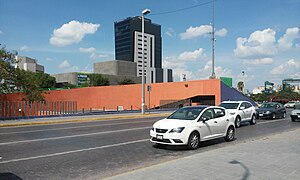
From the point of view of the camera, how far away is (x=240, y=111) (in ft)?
58.1

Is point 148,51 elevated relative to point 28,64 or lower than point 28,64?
elevated

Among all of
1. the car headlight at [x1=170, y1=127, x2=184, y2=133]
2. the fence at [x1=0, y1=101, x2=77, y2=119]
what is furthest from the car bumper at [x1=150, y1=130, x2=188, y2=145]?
the fence at [x1=0, y1=101, x2=77, y2=119]

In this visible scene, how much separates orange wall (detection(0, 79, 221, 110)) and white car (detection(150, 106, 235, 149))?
2980 centimetres

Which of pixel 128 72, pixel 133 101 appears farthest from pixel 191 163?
pixel 128 72

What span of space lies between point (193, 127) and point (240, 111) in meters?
9.21

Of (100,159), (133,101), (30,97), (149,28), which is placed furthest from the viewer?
(149,28)

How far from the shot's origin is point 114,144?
10.6 m

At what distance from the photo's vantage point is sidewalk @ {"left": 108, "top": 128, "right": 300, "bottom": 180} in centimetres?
Result: 581

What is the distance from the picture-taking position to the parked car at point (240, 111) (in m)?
17.4

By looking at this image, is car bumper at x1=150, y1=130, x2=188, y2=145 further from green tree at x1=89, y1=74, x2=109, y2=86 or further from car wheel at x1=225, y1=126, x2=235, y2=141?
green tree at x1=89, y1=74, x2=109, y2=86

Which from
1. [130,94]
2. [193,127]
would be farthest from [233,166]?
[130,94]

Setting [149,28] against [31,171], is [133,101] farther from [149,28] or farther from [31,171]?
[149,28]

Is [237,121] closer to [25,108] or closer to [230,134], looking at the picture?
[230,134]

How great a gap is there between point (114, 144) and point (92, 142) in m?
1.06
